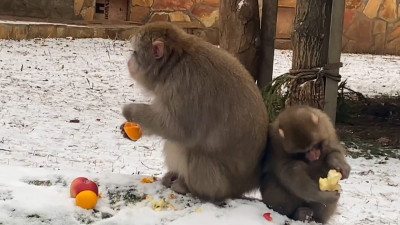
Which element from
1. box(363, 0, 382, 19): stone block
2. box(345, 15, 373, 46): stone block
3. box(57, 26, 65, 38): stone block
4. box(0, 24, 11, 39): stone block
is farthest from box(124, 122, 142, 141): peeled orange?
box(363, 0, 382, 19): stone block

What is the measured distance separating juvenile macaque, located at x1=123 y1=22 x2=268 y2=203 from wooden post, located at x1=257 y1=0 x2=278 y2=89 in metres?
3.19

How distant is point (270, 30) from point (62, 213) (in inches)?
159

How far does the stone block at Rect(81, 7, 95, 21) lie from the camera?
11844 millimetres

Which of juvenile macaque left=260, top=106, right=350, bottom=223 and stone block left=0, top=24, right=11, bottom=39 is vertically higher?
stone block left=0, top=24, right=11, bottom=39

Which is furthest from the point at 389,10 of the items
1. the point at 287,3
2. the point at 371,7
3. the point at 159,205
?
the point at 159,205

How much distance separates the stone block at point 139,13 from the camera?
12.0 m

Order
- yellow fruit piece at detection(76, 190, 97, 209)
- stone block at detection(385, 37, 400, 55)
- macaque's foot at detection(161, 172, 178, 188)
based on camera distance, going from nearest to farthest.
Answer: yellow fruit piece at detection(76, 190, 97, 209) → macaque's foot at detection(161, 172, 178, 188) → stone block at detection(385, 37, 400, 55)

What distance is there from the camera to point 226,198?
3521 mm

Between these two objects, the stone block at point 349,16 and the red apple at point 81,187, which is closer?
the red apple at point 81,187

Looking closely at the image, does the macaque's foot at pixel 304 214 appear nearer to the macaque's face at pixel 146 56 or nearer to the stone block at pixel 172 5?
the macaque's face at pixel 146 56

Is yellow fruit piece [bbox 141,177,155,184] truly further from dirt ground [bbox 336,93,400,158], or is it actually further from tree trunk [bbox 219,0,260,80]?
tree trunk [bbox 219,0,260,80]

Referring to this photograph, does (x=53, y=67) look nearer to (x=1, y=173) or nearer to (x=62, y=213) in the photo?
(x=1, y=173)

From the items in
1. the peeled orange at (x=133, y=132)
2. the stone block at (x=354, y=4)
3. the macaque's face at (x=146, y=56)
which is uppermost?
the stone block at (x=354, y=4)

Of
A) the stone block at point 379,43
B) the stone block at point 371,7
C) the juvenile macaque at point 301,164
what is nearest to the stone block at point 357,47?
the stone block at point 379,43
